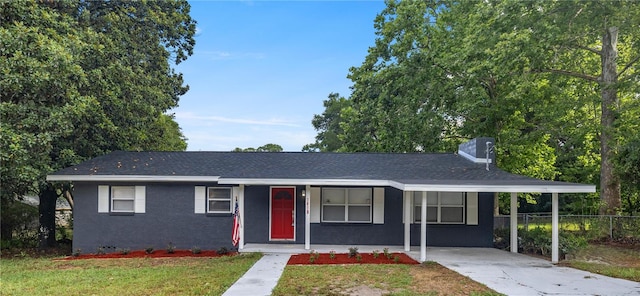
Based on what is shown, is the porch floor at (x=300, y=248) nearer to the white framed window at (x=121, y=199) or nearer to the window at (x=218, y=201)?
the window at (x=218, y=201)

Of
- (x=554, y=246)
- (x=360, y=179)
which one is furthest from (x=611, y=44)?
(x=360, y=179)

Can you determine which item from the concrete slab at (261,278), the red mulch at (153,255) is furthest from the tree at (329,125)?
the concrete slab at (261,278)

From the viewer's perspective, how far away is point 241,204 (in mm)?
11781

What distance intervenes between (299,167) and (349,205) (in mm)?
2078

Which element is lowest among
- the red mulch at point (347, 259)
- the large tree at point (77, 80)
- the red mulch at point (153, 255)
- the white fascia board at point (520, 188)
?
the red mulch at point (153, 255)

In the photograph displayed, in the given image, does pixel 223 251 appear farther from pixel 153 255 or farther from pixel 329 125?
pixel 329 125

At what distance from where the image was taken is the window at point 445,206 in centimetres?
1280

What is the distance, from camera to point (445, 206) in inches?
505

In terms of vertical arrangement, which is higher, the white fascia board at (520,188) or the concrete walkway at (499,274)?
the white fascia board at (520,188)

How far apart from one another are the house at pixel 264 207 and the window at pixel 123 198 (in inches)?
1.3

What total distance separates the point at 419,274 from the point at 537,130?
41.9ft

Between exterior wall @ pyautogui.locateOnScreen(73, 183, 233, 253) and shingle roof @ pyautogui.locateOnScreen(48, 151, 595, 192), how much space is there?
0.73m

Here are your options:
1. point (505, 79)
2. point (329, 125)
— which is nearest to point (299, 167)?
point (505, 79)

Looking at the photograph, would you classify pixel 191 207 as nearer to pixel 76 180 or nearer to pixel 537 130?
pixel 76 180
